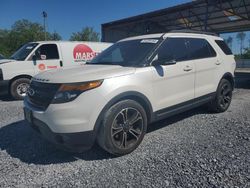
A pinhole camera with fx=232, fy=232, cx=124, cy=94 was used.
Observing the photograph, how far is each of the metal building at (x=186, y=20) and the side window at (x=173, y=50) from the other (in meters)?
11.6

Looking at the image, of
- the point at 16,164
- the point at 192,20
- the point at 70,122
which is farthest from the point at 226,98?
the point at 192,20

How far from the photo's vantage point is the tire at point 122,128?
10.7 ft

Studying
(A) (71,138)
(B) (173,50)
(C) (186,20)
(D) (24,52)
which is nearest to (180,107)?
(B) (173,50)

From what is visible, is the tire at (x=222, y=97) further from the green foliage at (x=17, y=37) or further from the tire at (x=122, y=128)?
the green foliage at (x=17, y=37)

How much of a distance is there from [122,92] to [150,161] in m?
1.07

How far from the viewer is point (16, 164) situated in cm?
338

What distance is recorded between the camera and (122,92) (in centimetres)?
338

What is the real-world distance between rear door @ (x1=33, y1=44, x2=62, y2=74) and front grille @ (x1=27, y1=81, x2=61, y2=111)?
496cm

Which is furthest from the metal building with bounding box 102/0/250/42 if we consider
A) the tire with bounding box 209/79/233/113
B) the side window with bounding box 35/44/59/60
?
the tire with bounding box 209/79/233/113

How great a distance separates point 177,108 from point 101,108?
67.9 inches

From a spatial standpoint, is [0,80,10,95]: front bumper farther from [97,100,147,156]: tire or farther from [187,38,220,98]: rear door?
[187,38,220,98]: rear door

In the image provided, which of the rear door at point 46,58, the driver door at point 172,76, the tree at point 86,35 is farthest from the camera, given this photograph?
the tree at point 86,35

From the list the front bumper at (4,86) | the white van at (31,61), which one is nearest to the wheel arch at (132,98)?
the white van at (31,61)

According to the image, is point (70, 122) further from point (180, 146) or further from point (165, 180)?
point (180, 146)
